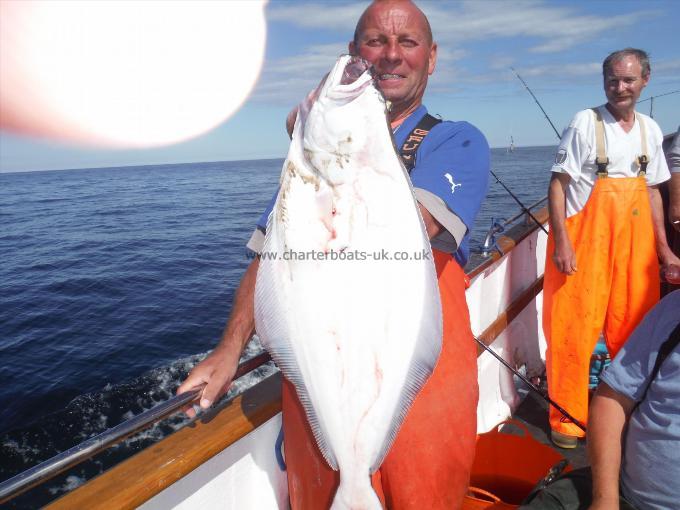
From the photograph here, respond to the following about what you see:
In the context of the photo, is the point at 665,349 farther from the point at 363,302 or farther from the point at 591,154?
the point at 591,154

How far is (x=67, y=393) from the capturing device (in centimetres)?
643

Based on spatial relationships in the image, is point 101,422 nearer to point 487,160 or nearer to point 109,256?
point 487,160

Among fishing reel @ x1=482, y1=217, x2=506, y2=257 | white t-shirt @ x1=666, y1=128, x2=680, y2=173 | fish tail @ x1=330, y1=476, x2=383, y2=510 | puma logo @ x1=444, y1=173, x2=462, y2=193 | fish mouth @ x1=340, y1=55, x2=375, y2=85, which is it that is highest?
fish mouth @ x1=340, y1=55, x2=375, y2=85

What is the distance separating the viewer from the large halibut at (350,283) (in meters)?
1.11

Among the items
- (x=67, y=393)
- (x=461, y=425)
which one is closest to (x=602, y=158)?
(x=461, y=425)

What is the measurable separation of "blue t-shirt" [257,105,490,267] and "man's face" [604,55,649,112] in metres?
2.02

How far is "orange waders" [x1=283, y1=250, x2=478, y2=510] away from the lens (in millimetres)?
1329

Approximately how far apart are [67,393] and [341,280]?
6.82m

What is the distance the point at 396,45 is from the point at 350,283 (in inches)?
34.7

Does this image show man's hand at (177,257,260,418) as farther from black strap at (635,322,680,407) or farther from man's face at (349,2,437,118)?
black strap at (635,322,680,407)

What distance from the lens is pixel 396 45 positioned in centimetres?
152

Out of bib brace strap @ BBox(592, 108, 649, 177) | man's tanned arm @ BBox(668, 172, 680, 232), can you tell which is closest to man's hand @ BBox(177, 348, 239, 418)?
bib brace strap @ BBox(592, 108, 649, 177)

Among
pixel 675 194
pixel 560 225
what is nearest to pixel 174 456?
pixel 560 225

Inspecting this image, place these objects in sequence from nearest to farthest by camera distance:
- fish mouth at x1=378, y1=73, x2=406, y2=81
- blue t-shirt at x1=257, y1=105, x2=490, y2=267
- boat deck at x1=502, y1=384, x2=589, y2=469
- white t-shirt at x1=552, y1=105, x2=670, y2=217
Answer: blue t-shirt at x1=257, y1=105, x2=490, y2=267 < fish mouth at x1=378, y1=73, x2=406, y2=81 < boat deck at x1=502, y1=384, x2=589, y2=469 < white t-shirt at x1=552, y1=105, x2=670, y2=217
